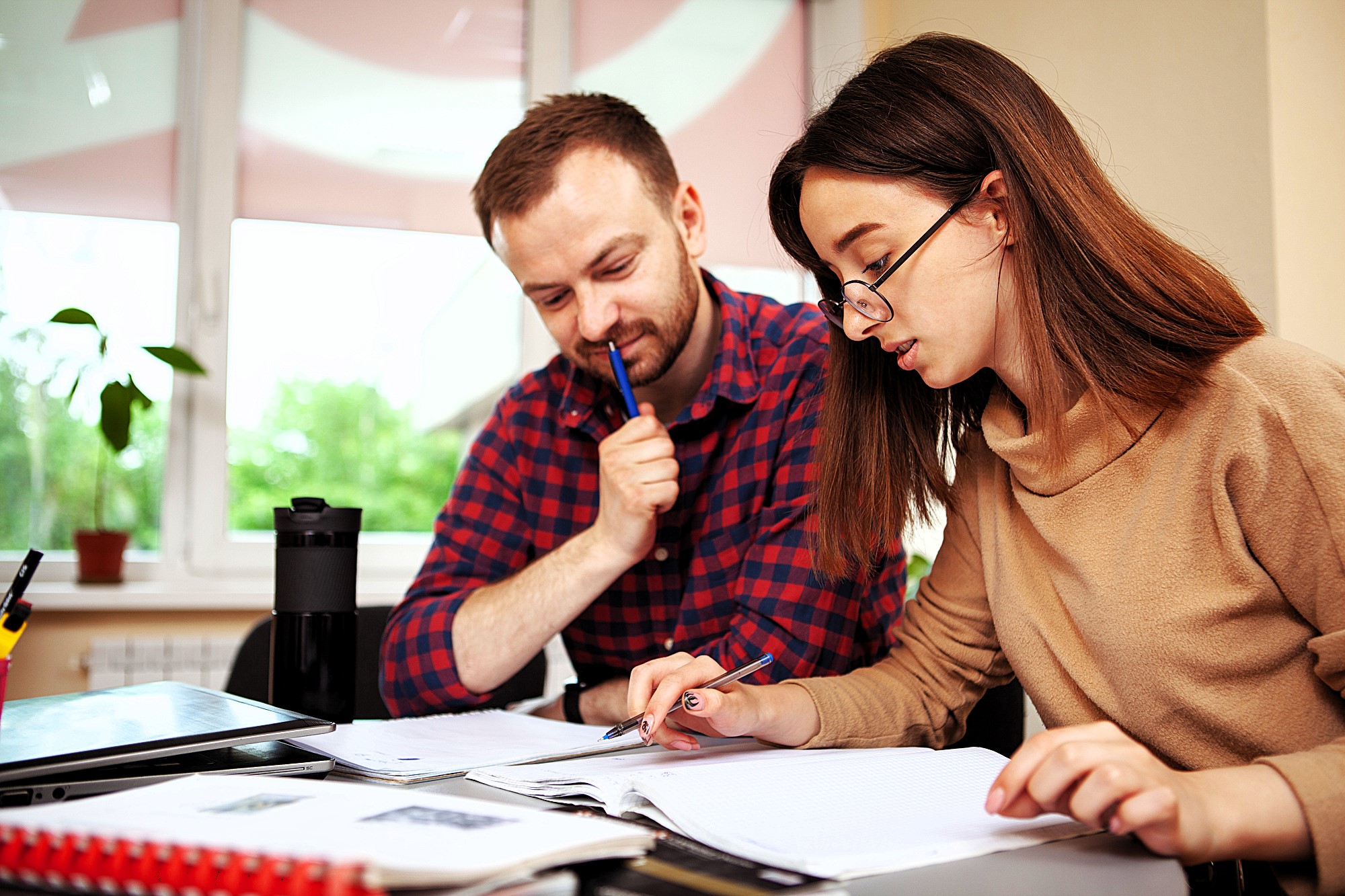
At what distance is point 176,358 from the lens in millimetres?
2432

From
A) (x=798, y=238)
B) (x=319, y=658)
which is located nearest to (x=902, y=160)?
(x=798, y=238)

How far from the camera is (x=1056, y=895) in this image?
542 mm

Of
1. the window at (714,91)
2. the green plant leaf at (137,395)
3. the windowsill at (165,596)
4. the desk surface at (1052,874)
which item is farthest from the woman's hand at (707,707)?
the window at (714,91)

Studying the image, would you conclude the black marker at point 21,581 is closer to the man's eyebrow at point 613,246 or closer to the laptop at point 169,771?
the laptop at point 169,771

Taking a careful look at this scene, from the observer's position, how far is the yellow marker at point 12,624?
2.34 ft

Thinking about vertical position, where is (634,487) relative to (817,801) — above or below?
above

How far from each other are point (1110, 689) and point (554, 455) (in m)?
0.86

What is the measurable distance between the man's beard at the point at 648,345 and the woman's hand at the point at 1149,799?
2.94ft

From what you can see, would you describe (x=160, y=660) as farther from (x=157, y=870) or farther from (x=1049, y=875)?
(x=1049, y=875)

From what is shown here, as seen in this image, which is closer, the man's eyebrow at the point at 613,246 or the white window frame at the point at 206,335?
the man's eyebrow at the point at 613,246

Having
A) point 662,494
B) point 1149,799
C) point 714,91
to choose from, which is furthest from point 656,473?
point 714,91

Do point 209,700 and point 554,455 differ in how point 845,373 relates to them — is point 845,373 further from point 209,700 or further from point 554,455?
point 209,700

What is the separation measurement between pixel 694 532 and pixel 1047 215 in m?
0.68

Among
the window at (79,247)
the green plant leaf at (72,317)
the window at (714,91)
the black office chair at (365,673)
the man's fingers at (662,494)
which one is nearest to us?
the man's fingers at (662,494)
